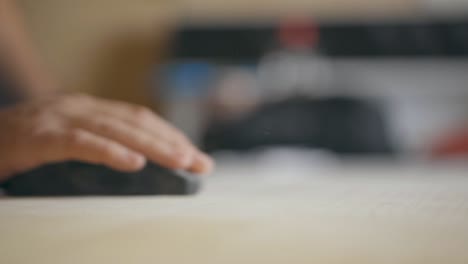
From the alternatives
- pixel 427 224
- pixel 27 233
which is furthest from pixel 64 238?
pixel 427 224

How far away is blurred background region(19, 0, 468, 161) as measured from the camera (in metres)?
1.81

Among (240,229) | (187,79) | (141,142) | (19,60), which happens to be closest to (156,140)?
(141,142)

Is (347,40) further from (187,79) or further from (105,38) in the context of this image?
(105,38)

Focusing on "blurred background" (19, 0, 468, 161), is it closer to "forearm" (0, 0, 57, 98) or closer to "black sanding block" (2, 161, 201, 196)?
"forearm" (0, 0, 57, 98)

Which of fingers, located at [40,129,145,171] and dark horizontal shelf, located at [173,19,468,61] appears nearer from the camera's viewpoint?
fingers, located at [40,129,145,171]

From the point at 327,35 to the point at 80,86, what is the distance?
0.90 m

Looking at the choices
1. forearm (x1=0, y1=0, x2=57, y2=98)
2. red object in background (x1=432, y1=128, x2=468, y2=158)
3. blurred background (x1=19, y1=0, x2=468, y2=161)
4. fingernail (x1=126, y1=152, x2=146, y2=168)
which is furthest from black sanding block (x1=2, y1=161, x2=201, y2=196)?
A: red object in background (x1=432, y1=128, x2=468, y2=158)

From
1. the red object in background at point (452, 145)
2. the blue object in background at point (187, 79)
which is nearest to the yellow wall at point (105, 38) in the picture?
the blue object in background at point (187, 79)

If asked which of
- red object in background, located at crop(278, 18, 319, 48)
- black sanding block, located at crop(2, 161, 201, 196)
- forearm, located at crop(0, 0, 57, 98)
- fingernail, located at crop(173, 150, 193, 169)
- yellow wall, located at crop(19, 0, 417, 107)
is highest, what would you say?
yellow wall, located at crop(19, 0, 417, 107)

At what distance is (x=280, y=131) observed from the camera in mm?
1832

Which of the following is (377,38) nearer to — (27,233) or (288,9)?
(288,9)

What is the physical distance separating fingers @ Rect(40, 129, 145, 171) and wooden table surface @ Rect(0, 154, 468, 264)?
0.11 ft

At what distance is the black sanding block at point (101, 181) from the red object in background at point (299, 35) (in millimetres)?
1446

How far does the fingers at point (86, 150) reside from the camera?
43 centimetres
